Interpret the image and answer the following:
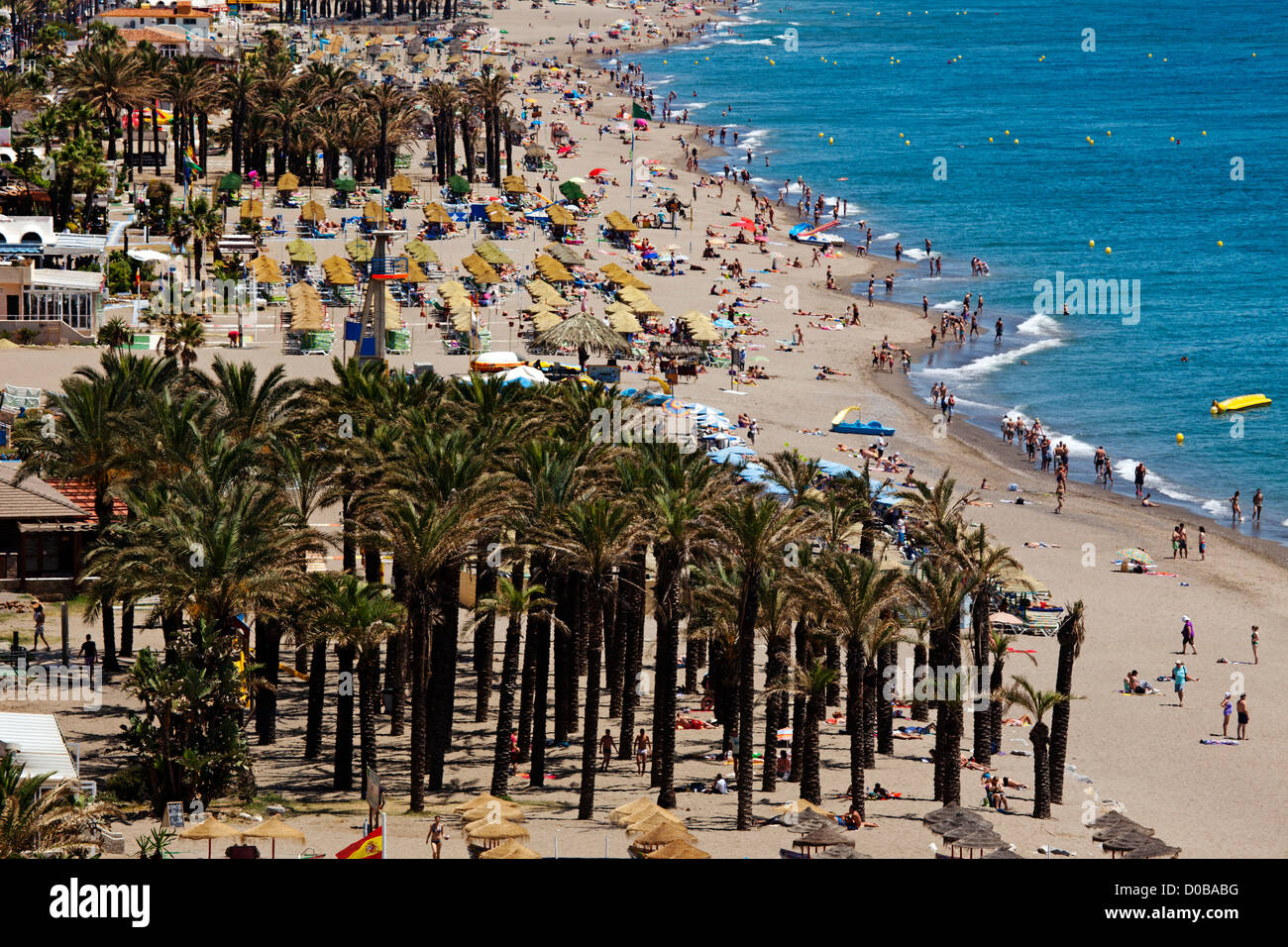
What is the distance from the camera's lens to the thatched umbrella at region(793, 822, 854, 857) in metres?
28.5

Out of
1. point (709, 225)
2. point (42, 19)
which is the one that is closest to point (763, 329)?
point (709, 225)

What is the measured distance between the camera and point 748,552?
31.8m

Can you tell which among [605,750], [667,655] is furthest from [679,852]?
[605,750]

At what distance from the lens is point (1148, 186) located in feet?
399

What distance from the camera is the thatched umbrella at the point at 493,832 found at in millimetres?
28125

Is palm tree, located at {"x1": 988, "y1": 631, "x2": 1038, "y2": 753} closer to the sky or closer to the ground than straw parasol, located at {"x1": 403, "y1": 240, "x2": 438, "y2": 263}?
closer to the ground

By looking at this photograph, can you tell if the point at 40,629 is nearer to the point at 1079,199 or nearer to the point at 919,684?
the point at 919,684

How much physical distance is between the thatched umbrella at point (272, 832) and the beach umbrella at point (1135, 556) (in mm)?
31664

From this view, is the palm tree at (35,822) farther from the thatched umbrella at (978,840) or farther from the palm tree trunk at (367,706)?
the thatched umbrella at (978,840)

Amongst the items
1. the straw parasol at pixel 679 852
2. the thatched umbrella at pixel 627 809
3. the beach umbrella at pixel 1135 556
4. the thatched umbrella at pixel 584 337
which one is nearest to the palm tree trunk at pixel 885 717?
the thatched umbrella at pixel 627 809

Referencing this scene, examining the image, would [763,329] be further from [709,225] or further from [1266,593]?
[1266,593]

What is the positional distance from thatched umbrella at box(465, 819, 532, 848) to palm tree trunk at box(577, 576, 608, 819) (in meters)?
2.80

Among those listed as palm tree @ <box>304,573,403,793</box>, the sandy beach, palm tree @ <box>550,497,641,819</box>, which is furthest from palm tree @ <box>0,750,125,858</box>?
palm tree @ <box>550,497,641,819</box>

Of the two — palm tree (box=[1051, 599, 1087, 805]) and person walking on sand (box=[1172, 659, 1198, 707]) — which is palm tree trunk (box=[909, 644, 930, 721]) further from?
person walking on sand (box=[1172, 659, 1198, 707])
